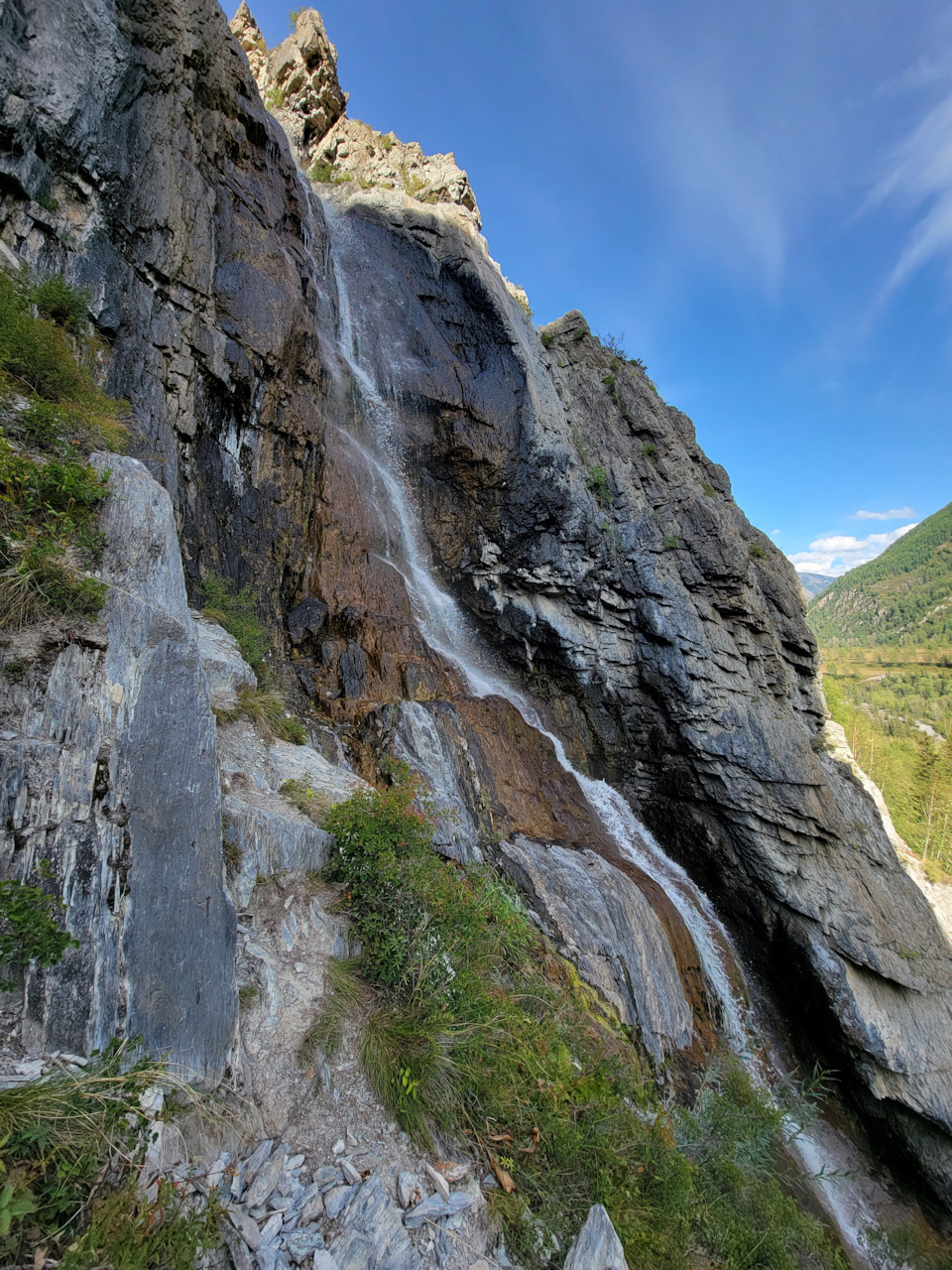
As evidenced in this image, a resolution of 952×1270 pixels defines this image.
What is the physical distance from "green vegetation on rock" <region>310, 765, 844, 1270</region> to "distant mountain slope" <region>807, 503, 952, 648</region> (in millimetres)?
151919

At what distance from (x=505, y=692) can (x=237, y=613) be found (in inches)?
281

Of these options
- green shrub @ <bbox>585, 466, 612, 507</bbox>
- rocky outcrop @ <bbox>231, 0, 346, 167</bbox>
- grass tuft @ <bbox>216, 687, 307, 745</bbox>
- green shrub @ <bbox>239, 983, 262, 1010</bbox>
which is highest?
rocky outcrop @ <bbox>231, 0, 346, 167</bbox>

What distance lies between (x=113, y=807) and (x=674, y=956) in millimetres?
9848

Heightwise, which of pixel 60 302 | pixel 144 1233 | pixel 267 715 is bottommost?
pixel 144 1233

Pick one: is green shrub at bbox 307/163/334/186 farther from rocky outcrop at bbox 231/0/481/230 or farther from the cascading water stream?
the cascading water stream

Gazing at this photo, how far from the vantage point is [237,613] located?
28.5 ft

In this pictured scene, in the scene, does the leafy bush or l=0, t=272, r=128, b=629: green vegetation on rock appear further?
l=0, t=272, r=128, b=629: green vegetation on rock

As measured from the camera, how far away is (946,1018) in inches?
429

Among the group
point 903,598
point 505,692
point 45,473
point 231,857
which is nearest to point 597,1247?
point 231,857

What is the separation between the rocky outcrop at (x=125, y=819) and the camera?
2748 millimetres

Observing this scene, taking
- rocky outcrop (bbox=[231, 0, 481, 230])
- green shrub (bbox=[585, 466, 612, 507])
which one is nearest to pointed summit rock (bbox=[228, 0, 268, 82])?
rocky outcrop (bbox=[231, 0, 481, 230])

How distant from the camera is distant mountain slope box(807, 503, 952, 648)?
142500 mm

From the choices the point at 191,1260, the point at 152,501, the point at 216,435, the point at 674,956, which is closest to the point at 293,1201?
the point at 191,1260

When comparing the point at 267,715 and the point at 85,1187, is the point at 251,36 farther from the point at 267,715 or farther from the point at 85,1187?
the point at 85,1187
